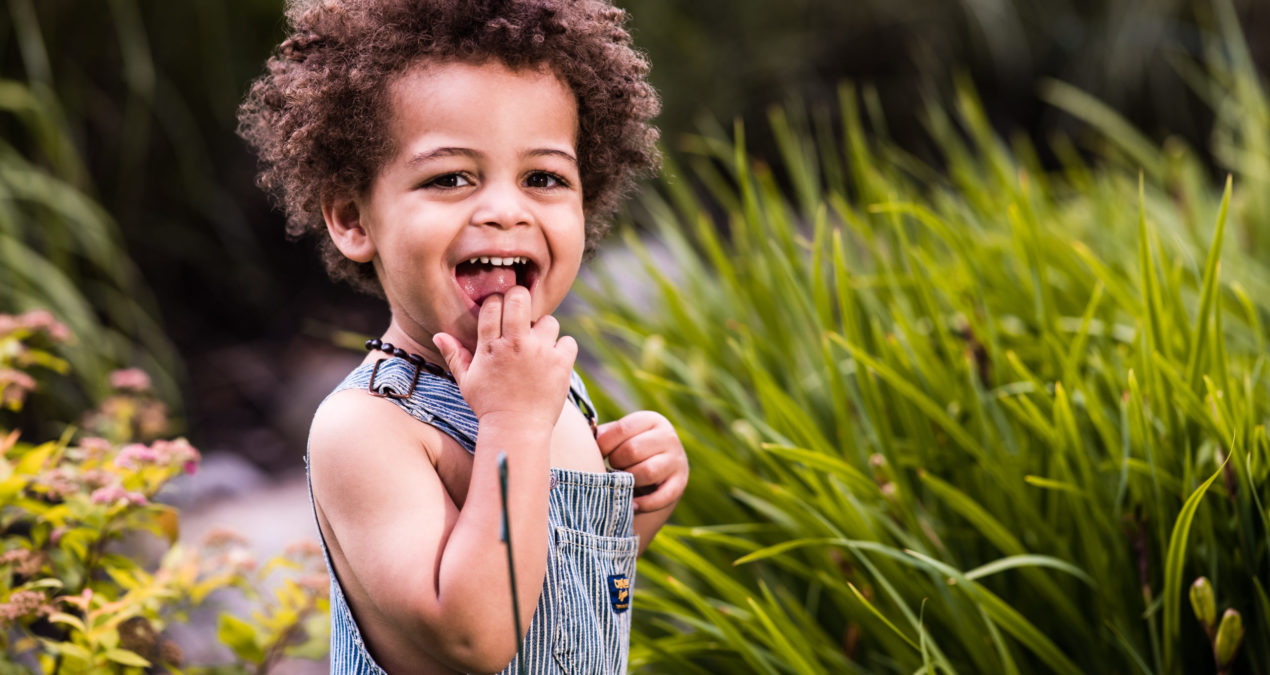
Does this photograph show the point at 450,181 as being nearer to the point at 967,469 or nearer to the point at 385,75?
the point at 385,75

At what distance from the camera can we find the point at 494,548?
863mm

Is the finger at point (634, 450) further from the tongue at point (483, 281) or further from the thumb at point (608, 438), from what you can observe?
the tongue at point (483, 281)

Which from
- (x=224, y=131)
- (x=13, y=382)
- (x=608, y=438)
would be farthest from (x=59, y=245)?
(x=608, y=438)

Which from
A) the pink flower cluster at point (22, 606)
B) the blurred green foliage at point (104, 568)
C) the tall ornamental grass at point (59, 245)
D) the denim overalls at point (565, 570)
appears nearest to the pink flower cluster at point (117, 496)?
the blurred green foliage at point (104, 568)

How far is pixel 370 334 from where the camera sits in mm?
3688

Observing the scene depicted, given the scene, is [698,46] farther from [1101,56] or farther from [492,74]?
[492,74]

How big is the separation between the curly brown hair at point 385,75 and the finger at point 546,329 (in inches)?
8.2

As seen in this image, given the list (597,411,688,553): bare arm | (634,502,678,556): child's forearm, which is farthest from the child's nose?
(634,502,678,556): child's forearm

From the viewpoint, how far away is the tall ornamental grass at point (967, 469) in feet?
4.34

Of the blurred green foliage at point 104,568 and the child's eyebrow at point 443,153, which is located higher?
the child's eyebrow at point 443,153

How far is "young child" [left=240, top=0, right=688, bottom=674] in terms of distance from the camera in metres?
0.89

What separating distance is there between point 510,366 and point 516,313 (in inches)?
2.0

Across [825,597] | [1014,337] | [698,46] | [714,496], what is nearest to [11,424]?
[714,496]

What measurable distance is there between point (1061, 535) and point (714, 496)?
51 cm
